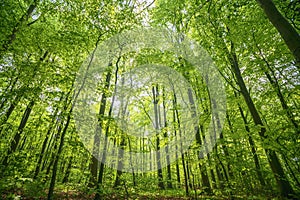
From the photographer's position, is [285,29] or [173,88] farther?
[173,88]

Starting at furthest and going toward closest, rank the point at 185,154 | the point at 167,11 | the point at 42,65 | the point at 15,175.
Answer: the point at 167,11
the point at 185,154
the point at 42,65
the point at 15,175

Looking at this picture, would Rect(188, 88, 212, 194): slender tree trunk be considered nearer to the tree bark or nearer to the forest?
the forest

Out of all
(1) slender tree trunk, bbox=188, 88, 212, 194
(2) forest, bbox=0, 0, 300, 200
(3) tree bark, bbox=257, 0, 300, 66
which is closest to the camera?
(3) tree bark, bbox=257, 0, 300, 66

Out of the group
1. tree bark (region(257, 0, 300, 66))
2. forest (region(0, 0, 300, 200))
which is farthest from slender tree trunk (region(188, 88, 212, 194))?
tree bark (region(257, 0, 300, 66))

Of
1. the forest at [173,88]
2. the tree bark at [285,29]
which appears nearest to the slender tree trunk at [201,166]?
the forest at [173,88]

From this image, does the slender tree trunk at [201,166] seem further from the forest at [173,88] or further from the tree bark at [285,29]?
the tree bark at [285,29]

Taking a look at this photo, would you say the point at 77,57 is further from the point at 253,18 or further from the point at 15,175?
the point at 253,18

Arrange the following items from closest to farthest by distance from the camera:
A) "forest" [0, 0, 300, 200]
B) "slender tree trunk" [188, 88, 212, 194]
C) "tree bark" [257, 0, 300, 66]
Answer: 1. "tree bark" [257, 0, 300, 66]
2. "forest" [0, 0, 300, 200]
3. "slender tree trunk" [188, 88, 212, 194]

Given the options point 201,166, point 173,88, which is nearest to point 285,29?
point 201,166

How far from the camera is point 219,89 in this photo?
30.8ft

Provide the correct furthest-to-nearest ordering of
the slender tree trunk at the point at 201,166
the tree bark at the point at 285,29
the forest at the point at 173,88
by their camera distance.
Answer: the slender tree trunk at the point at 201,166 < the forest at the point at 173,88 < the tree bark at the point at 285,29

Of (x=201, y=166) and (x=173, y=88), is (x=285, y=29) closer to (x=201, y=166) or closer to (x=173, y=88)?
(x=201, y=166)

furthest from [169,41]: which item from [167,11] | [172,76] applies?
[172,76]

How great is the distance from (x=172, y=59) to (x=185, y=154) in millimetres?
5797
